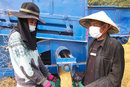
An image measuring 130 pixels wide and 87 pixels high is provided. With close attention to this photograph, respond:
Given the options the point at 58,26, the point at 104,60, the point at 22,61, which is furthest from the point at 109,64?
the point at 58,26

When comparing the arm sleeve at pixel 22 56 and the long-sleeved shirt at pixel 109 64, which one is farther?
the long-sleeved shirt at pixel 109 64

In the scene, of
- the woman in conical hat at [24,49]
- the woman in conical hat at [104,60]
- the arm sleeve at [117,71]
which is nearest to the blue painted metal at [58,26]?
the woman in conical hat at [104,60]

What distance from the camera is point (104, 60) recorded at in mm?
1373

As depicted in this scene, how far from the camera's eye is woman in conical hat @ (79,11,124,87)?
1.27 m

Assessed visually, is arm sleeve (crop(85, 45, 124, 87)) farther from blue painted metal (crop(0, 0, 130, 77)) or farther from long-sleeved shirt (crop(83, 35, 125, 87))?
blue painted metal (crop(0, 0, 130, 77))

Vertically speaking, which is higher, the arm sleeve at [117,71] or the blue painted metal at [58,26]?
the blue painted metal at [58,26]

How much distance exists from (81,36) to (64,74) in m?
1.45

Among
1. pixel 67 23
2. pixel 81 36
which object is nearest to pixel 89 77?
pixel 81 36

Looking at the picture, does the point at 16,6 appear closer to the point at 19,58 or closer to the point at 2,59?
the point at 2,59

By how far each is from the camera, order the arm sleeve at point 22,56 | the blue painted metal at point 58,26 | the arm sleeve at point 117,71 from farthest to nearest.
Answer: the blue painted metal at point 58,26 < the arm sleeve at point 117,71 < the arm sleeve at point 22,56

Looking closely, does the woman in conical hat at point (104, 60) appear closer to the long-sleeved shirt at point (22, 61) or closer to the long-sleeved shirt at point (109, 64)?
the long-sleeved shirt at point (109, 64)

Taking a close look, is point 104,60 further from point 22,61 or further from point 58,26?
point 58,26

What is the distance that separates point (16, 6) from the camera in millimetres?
A: 2670

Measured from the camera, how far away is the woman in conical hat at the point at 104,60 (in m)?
1.27
